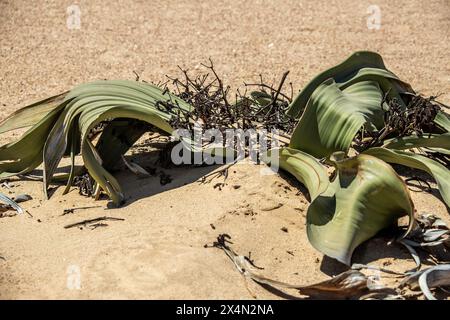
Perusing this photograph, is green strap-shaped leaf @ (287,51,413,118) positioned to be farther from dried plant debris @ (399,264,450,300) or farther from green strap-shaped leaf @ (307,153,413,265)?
dried plant debris @ (399,264,450,300)

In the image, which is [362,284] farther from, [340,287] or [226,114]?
[226,114]

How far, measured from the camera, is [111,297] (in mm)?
2395

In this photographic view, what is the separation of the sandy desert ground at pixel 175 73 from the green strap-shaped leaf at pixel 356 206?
11cm

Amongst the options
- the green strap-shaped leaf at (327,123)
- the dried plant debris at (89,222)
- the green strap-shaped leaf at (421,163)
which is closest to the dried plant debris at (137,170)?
the dried plant debris at (89,222)

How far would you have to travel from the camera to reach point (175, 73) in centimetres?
484

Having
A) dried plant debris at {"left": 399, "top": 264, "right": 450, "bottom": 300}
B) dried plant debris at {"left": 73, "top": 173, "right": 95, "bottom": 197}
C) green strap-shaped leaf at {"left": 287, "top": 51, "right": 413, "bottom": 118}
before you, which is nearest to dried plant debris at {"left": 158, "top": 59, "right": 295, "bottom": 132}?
green strap-shaped leaf at {"left": 287, "top": 51, "right": 413, "bottom": 118}

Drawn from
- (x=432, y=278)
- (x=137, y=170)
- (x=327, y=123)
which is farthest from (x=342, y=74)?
(x=432, y=278)

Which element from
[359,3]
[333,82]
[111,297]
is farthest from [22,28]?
[111,297]

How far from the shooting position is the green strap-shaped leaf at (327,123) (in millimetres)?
3014

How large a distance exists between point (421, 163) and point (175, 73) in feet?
7.34

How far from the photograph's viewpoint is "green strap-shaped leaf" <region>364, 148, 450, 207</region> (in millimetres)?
2846

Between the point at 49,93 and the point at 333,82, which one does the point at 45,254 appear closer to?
the point at 333,82

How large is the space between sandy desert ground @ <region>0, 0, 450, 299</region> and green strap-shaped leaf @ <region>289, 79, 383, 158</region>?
181 millimetres

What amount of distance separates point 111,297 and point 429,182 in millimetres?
1432
